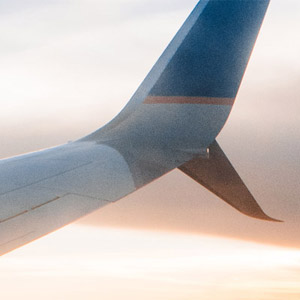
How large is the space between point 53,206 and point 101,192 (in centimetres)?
62

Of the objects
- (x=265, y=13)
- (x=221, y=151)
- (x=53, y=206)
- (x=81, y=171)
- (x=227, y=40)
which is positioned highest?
(x=265, y=13)

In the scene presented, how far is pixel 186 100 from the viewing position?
572cm

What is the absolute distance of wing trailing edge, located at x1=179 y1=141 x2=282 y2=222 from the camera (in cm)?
556

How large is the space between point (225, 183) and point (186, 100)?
940mm

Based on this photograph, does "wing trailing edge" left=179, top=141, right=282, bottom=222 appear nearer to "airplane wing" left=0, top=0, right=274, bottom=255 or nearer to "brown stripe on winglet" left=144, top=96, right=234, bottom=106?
"airplane wing" left=0, top=0, right=274, bottom=255

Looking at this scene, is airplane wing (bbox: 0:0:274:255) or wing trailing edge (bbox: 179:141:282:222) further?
wing trailing edge (bbox: 179:141:282:222)

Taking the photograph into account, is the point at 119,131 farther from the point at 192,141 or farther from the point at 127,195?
the point at 127,195

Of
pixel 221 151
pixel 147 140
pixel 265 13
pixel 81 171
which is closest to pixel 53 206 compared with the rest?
pixel 81 171

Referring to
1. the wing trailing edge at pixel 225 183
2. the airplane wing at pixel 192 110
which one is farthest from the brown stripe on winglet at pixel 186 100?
the wing trailing edge at pixel 225 183

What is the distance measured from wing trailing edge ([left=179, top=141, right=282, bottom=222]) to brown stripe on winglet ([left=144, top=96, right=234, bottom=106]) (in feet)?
2.00

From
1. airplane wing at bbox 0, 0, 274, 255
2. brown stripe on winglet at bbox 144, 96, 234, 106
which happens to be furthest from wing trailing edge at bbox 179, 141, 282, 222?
brown stripe on winglet at bbox 144, 96, 234, 106

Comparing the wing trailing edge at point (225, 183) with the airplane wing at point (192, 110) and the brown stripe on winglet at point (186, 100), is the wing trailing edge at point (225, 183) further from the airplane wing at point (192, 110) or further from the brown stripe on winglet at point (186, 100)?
the brown stripe on winglet at point (186, 100)

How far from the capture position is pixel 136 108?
5.69 metres

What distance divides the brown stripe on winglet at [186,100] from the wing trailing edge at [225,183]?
609 mm
